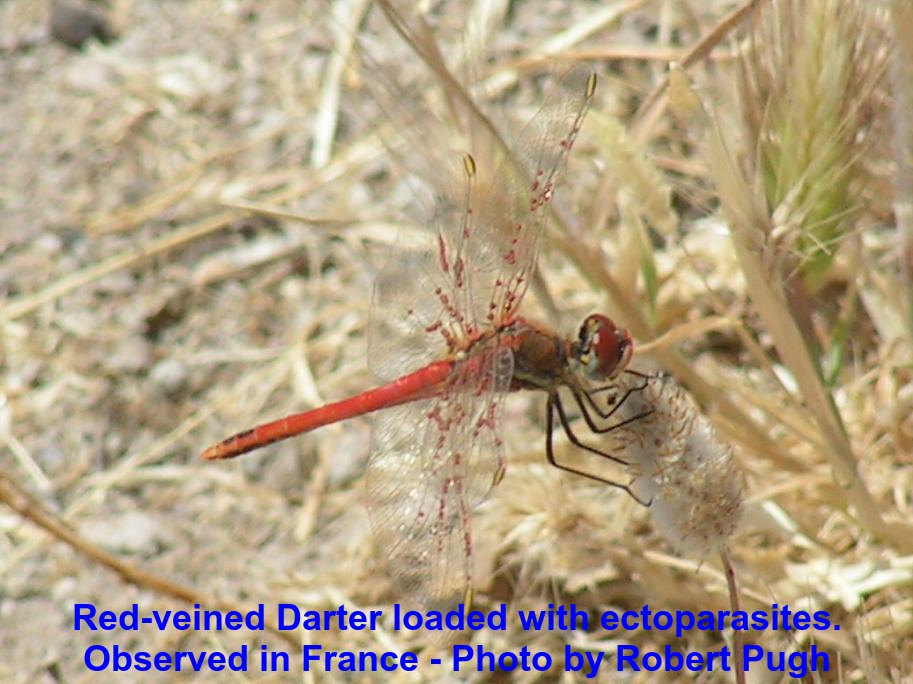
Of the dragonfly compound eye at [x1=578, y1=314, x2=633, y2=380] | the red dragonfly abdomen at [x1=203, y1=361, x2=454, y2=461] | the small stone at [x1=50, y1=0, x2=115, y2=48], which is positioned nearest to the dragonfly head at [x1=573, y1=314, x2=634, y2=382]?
the dragonfly compound eye at [x1=578, y1=314, x2=633, y2=380]

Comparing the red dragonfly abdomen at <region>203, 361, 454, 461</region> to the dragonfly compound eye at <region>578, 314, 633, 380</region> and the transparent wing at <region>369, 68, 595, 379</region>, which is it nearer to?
the transparent wing at <region>369, 68, 595, 379</region>

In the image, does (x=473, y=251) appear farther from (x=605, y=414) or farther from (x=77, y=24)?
(x=77, y=24)

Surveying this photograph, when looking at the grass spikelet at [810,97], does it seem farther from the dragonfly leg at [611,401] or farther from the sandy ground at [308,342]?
the dragonfly leg at [611,401]

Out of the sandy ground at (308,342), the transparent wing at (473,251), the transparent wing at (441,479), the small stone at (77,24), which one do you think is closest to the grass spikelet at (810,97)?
the sandy ground at (308,342)

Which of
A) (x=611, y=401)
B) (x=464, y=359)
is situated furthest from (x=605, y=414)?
(x=464, y=359)

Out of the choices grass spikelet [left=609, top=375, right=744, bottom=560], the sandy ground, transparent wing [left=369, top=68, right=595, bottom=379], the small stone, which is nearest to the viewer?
grass spikelet [left=609, top=375, right=744, bottom=560]

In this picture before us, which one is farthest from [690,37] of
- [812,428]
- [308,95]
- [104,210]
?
[104,210]

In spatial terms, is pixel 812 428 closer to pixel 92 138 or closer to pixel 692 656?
pixel 692 656
